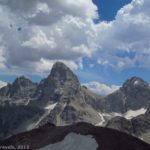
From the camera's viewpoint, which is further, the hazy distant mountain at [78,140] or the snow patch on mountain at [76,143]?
the hazy distant mountain at [78,140]

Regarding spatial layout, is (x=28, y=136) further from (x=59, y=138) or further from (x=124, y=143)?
(x=124, y=143)

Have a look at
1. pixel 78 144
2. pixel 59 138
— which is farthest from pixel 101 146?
pixel 59 138

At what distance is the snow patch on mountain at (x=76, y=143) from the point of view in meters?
94.2

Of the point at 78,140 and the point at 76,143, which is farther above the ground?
Result: the point at 78,140

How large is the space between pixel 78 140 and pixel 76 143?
1358 millimetres

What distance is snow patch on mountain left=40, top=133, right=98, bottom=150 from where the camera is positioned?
9425 centimetres

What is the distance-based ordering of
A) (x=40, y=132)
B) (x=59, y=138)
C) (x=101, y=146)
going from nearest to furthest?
1. (x=101, y=146)
2. (x=59, y=138)
3. (x=40, y=132)

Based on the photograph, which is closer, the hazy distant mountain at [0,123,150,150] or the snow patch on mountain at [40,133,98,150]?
the snow patch on mountain at [40,133,98,150]

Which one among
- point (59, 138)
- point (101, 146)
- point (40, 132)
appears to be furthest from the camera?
point (40, 132)

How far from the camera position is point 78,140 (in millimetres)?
97188

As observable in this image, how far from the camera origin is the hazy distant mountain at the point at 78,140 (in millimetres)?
94938

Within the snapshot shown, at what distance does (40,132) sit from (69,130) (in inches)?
329

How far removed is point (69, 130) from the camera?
10444 cm

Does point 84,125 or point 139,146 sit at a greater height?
point 84,125
